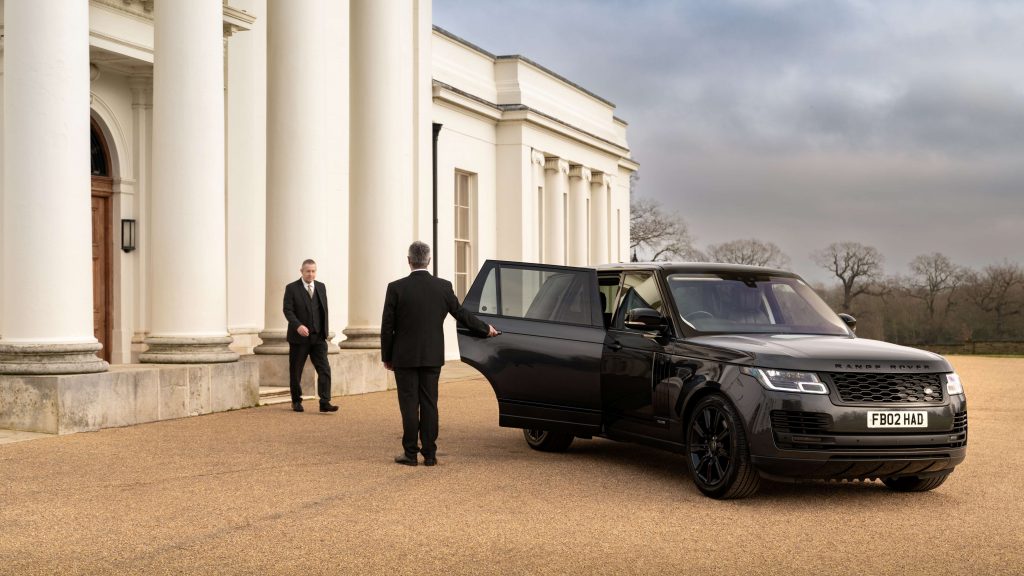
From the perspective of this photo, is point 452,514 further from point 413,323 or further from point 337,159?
point 337,159

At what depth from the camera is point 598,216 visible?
43500 millimetres

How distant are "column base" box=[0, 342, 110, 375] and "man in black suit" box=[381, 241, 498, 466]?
3.94 m

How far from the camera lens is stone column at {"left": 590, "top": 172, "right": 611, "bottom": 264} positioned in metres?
43.5

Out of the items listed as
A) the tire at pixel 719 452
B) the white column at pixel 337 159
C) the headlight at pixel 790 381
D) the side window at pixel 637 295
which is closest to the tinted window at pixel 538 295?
the side window at pixel 637 295

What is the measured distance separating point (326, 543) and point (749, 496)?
10.9 feet

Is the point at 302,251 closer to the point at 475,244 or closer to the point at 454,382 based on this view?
the point at 454,382

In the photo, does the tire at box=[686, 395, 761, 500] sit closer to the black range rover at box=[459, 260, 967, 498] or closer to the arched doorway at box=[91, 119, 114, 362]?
the black range rover at box=[459, 260, 967, 498]

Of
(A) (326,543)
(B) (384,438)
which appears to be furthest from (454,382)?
(A) (326,543)

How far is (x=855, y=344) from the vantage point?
9102 millimetres

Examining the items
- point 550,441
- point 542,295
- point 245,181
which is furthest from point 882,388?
point 245,181

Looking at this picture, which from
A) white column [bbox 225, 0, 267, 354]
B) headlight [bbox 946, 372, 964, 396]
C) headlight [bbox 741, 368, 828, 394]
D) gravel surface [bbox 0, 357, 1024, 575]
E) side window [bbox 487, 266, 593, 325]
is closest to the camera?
gravel surface [bbox 0, 357, 1024, 575]

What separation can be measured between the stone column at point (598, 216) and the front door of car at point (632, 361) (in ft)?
108

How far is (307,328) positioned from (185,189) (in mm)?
2347

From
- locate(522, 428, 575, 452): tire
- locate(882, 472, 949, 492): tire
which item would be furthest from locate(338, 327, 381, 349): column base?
locate(882, 472, 949, 492): tire
